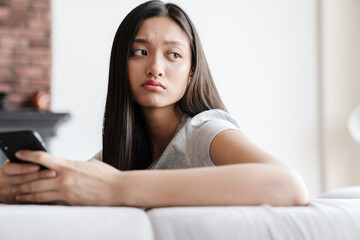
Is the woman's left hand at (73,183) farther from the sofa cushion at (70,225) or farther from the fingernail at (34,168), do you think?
the sofa cushion at (70,225)

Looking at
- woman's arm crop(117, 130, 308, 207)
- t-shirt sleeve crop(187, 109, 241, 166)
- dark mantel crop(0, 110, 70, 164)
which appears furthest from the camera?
dark mantel crop(0, 110, 70, 164)

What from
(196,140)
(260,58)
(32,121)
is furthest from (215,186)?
(260,58)

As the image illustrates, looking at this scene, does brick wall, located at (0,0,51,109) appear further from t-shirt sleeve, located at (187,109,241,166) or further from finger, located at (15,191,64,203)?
finger, located at (15,191,64,203)

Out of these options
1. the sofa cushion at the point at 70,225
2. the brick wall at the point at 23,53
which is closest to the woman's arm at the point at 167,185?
the sofa cushion at the point at 70,225

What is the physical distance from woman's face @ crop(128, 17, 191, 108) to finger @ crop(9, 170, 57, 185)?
537mm

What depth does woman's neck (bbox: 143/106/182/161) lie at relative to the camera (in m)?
1.45

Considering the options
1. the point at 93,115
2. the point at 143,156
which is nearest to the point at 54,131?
the point at 93,115

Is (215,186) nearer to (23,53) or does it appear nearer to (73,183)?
(73,183)

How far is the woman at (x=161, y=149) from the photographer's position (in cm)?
74

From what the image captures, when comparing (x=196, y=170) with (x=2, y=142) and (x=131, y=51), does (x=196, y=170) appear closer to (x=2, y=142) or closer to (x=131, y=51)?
(x=2, y=142)

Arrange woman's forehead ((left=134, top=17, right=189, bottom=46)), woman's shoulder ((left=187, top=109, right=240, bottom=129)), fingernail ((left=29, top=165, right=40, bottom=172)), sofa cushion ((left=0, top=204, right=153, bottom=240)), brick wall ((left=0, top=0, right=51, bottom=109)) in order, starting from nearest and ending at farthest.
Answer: sofa cushion ((left=0, top=204, right=153, bottom=240))
fingernail ((left=29, top=165, right=40, bottom=172))
woman's shoulder ((left=187, top=109, right=240, bottom=129))
woman's forehead ((left=134, top=17, right=189, bottom=46))
brick wall ((left=0, top=0, right=51, bottom=109))

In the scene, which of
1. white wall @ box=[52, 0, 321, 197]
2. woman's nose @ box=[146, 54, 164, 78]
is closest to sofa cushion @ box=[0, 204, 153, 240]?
woman's nose @ box=[146, 54, 164, 78]

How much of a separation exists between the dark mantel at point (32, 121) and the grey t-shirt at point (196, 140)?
2220mm

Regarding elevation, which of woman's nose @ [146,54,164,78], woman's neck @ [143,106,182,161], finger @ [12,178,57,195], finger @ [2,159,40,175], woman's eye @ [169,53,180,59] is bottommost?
woman's neck @ [143,106,182,161]
